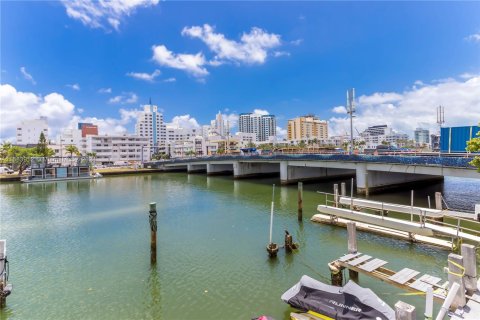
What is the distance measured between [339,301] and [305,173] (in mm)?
41444

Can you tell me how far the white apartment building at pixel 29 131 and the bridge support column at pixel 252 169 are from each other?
448ft

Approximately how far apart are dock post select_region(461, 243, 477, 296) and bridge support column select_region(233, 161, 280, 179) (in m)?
52.1

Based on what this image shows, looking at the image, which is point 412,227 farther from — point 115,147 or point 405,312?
point 115,147

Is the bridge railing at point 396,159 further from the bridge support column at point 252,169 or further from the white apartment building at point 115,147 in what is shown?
the white apartment building at point 115,147

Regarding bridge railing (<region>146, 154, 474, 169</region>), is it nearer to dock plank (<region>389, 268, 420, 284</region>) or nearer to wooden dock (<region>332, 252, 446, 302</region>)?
wooden dock (<region>332, 252, 446, 302</region>)

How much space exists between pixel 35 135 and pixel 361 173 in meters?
169

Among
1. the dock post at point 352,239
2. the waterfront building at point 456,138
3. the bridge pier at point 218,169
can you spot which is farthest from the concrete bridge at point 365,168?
the dock post at point 352,239

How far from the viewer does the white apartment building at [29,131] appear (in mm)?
140125

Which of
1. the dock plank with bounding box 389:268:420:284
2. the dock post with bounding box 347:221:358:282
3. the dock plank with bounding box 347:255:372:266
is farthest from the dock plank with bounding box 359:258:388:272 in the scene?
the dock post with bounding box 347:221:358:282

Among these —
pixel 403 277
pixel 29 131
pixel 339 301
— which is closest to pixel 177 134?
pixel 29 131

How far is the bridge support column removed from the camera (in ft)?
197

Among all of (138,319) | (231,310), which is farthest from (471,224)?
(138,319)

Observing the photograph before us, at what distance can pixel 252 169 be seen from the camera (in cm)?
6238

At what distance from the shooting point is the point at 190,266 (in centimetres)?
1407
